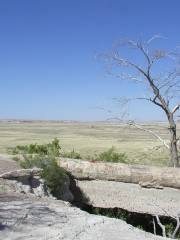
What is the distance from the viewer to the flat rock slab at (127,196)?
51.2 feet

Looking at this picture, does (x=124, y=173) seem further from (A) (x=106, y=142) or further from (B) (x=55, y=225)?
(A) (x=106, y=142)

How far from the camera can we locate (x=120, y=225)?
9609mm

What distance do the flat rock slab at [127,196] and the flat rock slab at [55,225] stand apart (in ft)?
16.8

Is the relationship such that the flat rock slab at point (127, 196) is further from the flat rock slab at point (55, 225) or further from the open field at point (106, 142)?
the flat rock slab at point (55, 225)

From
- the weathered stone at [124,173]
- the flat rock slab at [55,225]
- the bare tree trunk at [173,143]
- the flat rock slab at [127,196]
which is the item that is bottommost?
the flat rock slab at [127,196]

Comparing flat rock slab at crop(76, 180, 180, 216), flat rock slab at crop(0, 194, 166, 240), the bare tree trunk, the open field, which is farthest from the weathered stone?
flat rock slab at crop(0, 194, 166, 240)

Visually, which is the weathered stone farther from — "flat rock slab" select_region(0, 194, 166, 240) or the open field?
"flat rock slab" select_region(0, 194, 166, 240)

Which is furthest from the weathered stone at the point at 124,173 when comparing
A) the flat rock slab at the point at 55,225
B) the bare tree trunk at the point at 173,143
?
the flat rock slab at the point at 55,225

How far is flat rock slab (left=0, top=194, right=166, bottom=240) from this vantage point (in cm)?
848

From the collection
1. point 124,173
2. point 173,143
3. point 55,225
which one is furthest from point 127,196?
point 55,225

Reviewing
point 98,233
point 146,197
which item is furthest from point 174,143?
point 98,233

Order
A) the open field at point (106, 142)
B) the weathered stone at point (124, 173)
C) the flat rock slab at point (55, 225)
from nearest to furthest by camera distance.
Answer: the flat rock slab at point (55, 225) < the weathered stone at point (124, 173) < the open field at point (106, 142)

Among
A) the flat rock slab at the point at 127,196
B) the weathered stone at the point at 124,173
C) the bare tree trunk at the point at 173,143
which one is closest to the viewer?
the flat rock slab at the point at 127,196

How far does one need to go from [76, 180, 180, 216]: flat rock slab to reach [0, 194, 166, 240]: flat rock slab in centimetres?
511
